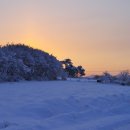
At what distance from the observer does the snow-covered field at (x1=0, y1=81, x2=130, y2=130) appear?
9.14m

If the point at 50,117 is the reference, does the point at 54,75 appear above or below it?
above

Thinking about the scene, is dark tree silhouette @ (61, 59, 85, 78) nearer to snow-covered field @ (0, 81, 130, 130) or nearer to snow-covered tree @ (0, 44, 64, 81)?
snow-covered tree @ (0, 44, 64, 81)

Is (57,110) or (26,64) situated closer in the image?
(57,110)

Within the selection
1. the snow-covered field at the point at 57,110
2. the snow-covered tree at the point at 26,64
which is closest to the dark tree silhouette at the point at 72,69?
the snow-covered tree at the point at 26,64

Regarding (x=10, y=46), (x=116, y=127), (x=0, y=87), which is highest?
(x=10, y=46)

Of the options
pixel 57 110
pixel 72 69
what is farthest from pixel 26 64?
pixel 72 69

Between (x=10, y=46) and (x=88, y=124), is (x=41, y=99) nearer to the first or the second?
(x=88, y=124)

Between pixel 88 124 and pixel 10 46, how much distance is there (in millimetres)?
10261

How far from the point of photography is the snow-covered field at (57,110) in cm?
914

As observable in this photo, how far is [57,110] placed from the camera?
10812mm

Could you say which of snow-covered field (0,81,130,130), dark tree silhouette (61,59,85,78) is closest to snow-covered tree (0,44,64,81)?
snow-covered field (0,81,130,130)

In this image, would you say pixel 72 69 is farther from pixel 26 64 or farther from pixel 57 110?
pixel 57 110

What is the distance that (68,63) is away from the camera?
28.0 m

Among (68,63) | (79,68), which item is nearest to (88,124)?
(68,63)
